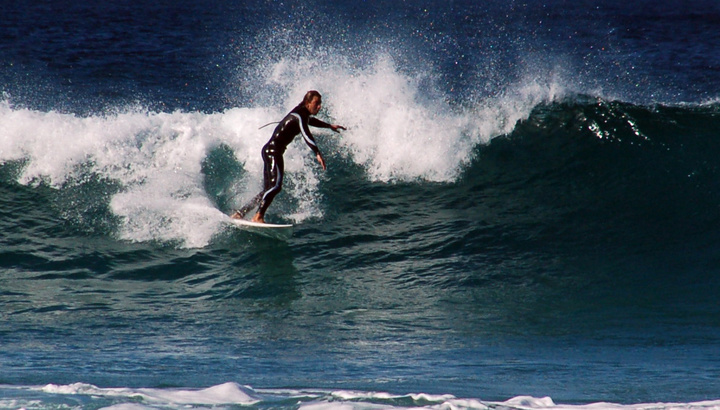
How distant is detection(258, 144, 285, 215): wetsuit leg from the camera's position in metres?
8.08

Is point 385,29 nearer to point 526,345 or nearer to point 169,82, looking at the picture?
point 169,82

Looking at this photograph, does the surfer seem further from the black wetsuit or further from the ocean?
the ocean

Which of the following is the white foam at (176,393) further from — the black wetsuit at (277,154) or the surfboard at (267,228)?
the black wetsuit at (277,154)

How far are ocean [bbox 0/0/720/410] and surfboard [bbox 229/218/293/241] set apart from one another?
4.2 inches

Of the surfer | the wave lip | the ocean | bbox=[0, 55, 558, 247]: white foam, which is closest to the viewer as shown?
the wave lip

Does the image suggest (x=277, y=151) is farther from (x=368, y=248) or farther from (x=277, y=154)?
(x=368, y=248)

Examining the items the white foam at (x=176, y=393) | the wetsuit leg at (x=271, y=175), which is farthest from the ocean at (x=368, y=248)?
the wetsuit leg at (x=271, y=175)

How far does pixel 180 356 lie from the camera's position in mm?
5500

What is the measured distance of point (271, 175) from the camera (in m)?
8.10

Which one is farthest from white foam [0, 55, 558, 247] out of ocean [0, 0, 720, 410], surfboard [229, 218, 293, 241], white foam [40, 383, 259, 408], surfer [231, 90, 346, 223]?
white foam [40, 383, 259, 408]

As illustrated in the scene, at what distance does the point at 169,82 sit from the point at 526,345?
11.5 meters

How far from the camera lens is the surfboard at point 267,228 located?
8086 mm

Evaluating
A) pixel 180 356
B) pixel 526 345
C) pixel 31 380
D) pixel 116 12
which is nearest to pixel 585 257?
pixel 526 345

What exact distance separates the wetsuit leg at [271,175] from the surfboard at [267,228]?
15cm
